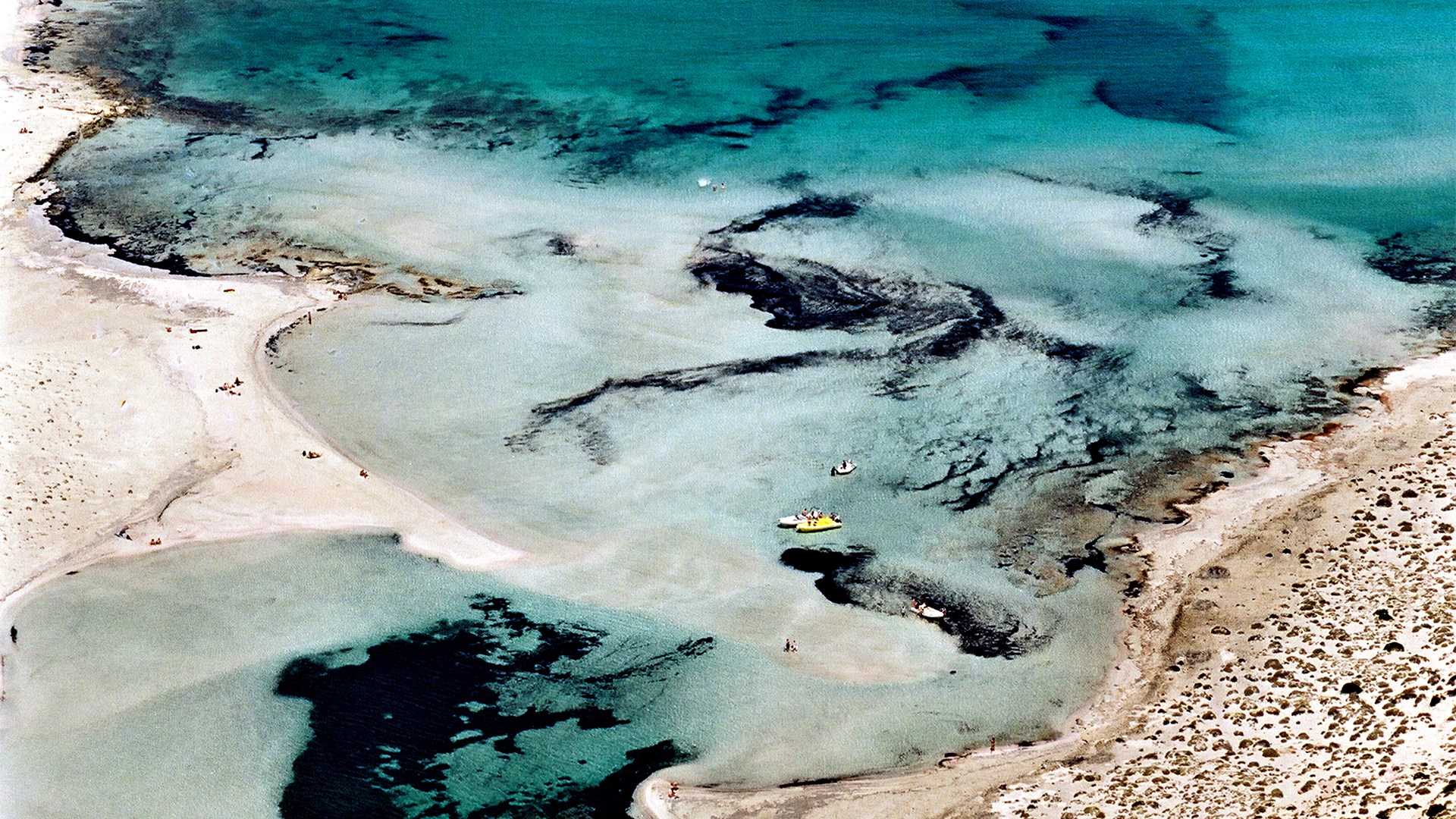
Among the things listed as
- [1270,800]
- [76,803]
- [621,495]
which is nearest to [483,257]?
[621,495]

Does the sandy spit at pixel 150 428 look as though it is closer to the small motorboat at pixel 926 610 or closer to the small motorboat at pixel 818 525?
the small motorboat at pixel 818 525

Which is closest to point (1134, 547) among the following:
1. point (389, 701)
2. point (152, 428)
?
point (389, 701)

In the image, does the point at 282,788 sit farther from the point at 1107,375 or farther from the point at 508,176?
the point at 508,176

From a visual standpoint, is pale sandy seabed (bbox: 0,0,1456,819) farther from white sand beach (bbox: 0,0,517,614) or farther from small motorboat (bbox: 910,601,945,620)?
small motorboat (bbox: 910,601,945,620)

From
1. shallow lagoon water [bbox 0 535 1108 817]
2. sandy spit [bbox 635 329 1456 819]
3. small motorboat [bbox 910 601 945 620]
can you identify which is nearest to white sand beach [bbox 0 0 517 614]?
shallow lagoon water [bbox 0 535 1108 817]

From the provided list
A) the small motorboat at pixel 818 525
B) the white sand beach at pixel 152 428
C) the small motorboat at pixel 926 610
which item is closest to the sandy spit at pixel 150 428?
the white sand beach at pixel 152 428
